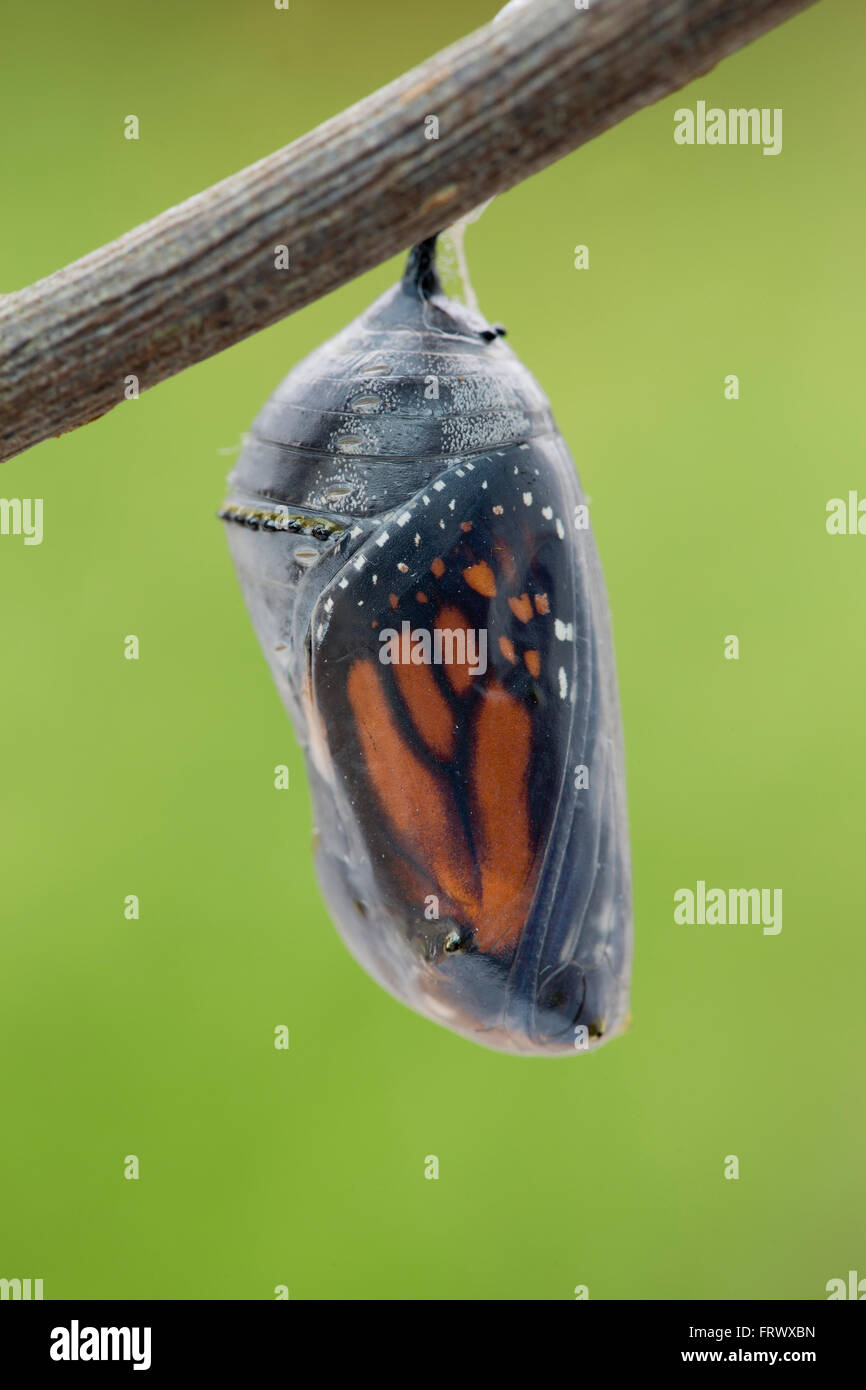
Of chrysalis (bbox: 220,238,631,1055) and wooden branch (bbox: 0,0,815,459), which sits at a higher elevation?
wooden branch (bbox: 0,0,815,459)

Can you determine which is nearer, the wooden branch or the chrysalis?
the wooden branch

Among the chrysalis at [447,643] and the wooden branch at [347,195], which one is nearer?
the wooden branch at [347,195]

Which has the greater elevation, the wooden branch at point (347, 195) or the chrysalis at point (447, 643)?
the wooden branch at point (347, 195)

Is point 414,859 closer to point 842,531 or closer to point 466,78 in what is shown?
point 466,78

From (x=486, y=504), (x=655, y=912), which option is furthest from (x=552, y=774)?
(x=655, y=912)
